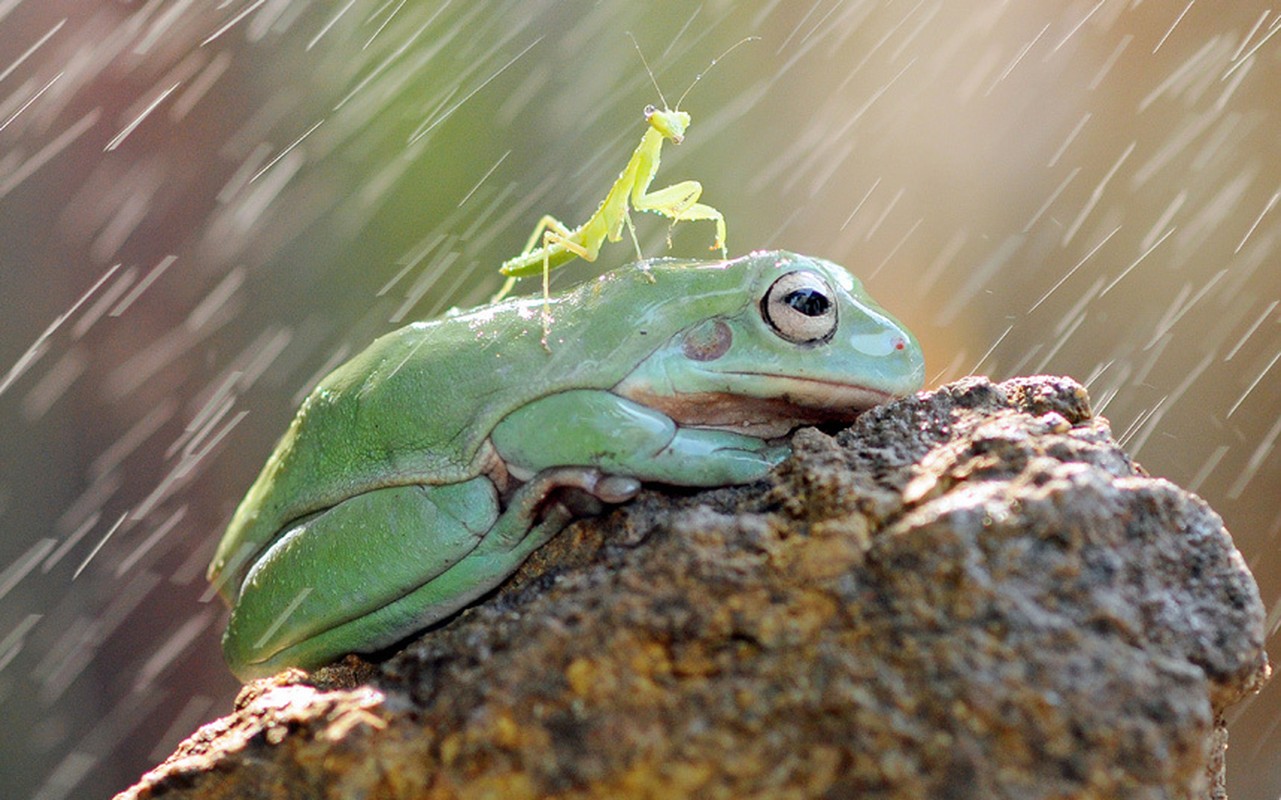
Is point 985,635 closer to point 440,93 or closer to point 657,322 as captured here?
point 657,322

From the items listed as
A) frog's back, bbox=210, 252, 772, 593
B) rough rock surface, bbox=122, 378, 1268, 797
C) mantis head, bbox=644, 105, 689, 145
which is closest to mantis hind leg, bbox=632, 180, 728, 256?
mantis head, bbox=644, 105, 689, 145

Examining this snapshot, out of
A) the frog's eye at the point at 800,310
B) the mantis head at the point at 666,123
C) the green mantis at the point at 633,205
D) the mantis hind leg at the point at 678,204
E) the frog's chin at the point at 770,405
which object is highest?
the mantis head at the point at 666,123

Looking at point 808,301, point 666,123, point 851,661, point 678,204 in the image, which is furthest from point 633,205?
point 851,661

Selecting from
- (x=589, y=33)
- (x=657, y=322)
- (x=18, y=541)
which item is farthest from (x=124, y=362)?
(x=657, y=322)

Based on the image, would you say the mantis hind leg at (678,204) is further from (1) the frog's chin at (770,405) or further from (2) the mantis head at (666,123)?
(1) the frog's chin at (770,405)

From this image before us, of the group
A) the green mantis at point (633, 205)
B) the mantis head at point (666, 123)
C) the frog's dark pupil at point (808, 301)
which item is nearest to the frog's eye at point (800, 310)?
the frog's dark pupil at point (808, 301)

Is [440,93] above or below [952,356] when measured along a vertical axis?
above
